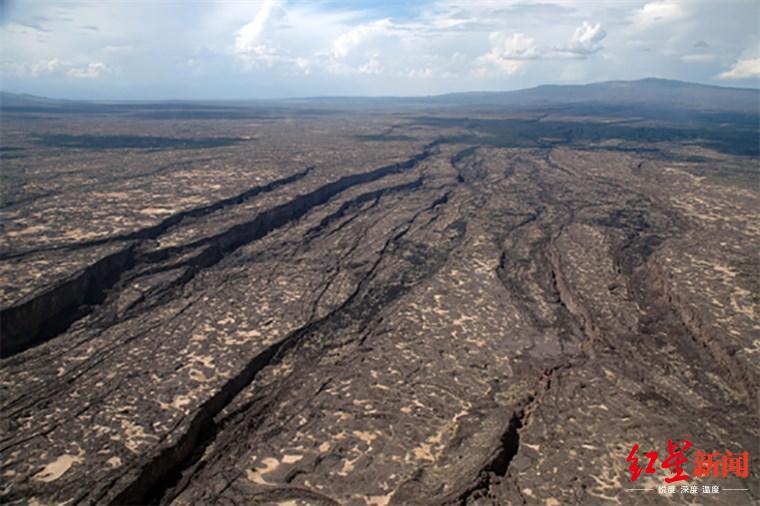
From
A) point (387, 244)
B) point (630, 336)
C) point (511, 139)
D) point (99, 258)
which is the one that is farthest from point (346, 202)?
point (511, 139)

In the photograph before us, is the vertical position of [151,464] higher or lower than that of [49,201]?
lower

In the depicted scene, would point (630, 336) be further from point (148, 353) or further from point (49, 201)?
point (49, 201)

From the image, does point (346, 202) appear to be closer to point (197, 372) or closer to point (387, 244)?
point (387, 244)

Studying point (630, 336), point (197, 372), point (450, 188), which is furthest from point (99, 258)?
point (450, 188)

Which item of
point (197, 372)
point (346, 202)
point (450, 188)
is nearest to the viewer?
point (197, 372)

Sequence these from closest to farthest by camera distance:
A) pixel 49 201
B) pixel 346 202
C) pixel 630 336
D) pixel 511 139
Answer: pixel 630 336 < pixel 49 201 < pixel 346 202 < pixel 511 139

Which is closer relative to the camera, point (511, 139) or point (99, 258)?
point (99, 258)
